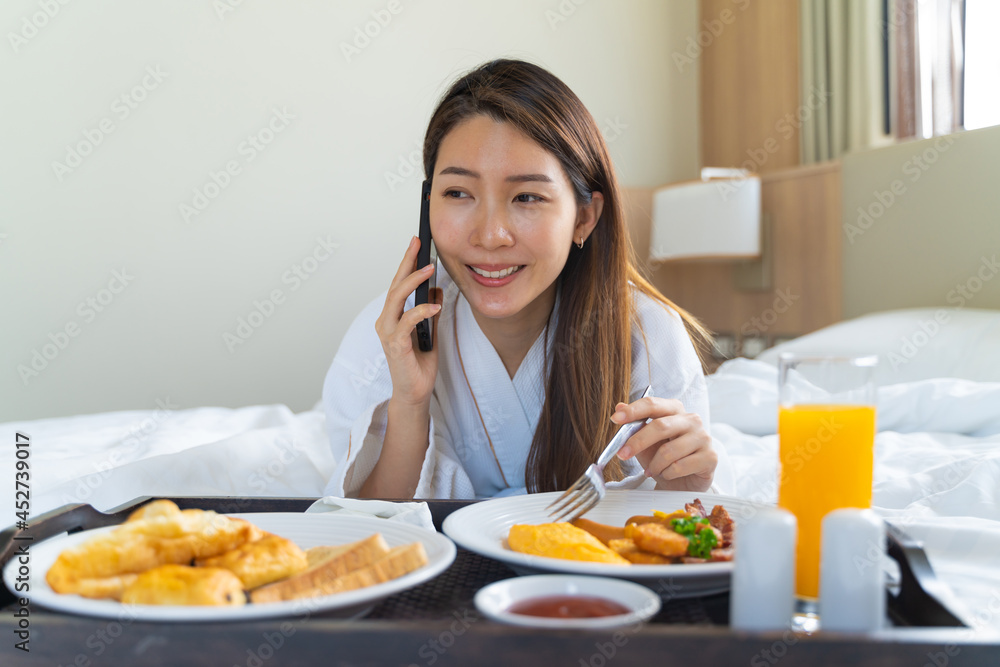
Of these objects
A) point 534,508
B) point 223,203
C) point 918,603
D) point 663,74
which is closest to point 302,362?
point 223,203

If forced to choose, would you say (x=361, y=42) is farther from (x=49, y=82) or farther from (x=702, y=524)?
(x=702, y=524)

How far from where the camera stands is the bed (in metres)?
1.14

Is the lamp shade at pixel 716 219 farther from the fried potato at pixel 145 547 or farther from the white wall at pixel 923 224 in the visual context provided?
the fried potato at pixel 145 547

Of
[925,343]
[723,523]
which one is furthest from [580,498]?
[925,343]

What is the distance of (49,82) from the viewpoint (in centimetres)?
294

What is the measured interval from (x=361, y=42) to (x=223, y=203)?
0.90 metres

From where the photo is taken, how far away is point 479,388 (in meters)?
1.41

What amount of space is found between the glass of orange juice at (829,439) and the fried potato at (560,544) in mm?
147

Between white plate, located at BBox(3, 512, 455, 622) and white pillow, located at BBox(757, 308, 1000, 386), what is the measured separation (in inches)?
70.0

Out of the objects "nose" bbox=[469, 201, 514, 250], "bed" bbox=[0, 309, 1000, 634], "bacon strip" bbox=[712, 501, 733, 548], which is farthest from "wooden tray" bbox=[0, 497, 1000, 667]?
"nose" bbox=[469, 201, 514, 250]

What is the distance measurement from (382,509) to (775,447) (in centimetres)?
107

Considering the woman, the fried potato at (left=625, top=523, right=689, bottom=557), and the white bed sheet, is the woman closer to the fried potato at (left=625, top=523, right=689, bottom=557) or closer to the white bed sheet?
the white bed sheet

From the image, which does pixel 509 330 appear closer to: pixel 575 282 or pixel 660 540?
pixel 575 282

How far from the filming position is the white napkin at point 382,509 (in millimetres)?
823
